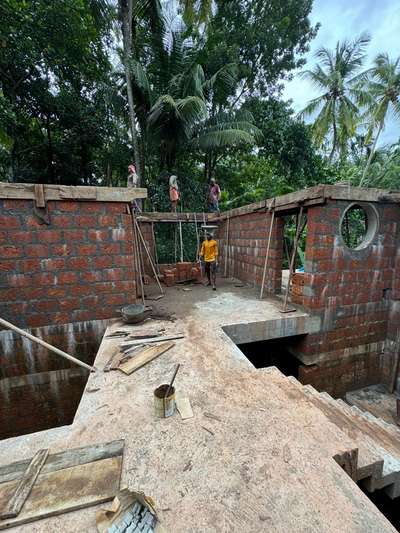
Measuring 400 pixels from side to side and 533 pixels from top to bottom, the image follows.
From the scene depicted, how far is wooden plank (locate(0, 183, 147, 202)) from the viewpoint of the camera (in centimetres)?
346

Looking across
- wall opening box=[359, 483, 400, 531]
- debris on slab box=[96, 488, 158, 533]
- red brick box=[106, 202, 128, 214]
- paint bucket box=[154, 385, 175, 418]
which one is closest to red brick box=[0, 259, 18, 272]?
red brick box=[106, 202, 128, 214]

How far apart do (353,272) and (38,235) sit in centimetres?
573

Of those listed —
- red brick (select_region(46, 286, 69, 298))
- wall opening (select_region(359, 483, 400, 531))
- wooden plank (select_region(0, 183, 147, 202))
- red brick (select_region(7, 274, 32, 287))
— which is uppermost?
wooden plank (select_region(0, 183, 147, 202))

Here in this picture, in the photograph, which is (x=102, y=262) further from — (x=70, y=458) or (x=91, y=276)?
(x=70, y=458)

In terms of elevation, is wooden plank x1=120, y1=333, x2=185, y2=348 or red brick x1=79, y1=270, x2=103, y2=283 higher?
red brick x1=79, y1=270, x2=103, y2=283

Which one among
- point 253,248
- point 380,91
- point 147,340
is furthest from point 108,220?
point 380,91

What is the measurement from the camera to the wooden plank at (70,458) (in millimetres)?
1477

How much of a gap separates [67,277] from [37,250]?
0.61 meters

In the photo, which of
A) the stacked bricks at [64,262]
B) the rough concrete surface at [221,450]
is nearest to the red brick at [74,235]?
the stacked bricks at [64,262]

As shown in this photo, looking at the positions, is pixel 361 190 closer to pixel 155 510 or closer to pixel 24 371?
pixel 155 510

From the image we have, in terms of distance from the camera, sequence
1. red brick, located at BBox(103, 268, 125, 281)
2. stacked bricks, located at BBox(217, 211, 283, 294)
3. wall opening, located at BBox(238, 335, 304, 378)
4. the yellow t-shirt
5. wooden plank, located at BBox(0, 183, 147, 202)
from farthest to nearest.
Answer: the yellow t-shirt < stacked bricks, located at BBox(217, 211, 283, 294) < wall opening, located at BBox(238, 335, 304, 378) < red brick, located at BBox(103, 268, 125, 281) < wooden plank, located at BBox(0, 183, 147, 202)

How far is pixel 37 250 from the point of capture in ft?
12.1

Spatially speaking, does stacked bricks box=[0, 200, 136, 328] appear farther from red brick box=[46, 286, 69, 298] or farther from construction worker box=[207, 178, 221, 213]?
construction worker box=[207, 178, 221, 213]

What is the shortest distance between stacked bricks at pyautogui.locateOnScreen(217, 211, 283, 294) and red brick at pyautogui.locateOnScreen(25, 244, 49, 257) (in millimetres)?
4492
